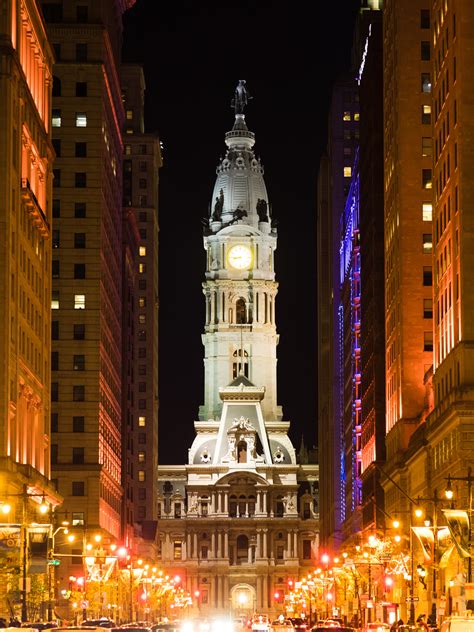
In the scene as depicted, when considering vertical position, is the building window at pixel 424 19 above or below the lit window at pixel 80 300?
above

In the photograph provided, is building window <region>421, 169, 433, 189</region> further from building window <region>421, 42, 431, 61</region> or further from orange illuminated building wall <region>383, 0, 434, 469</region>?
building window <region>421, 42, 431, 61</region>

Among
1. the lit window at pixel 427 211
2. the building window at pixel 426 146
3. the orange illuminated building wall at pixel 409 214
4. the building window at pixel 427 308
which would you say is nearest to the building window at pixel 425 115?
the orange illuminated building wall at pixel 409 214

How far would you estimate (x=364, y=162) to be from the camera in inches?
6678

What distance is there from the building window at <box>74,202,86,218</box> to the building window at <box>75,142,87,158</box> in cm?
455

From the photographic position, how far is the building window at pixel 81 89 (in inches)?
6152

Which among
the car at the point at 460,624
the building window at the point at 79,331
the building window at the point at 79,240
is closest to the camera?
the car at the point at 460,624

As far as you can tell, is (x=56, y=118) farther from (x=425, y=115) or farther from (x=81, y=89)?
(x=425, y=115)

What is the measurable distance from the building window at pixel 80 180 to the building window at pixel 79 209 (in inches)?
63.6

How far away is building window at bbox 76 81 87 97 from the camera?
15625cm

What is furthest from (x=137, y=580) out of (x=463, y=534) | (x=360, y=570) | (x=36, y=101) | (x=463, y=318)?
(x=463, y=534)

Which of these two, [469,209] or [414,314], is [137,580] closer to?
[414,314]

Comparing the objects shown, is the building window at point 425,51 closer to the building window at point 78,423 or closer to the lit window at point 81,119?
the lit window at point 81,119

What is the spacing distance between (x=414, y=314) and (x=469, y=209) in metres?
34.0

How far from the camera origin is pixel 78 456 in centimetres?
15750
